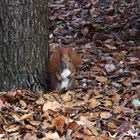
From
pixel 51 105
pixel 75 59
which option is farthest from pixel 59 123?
pixel 75 59

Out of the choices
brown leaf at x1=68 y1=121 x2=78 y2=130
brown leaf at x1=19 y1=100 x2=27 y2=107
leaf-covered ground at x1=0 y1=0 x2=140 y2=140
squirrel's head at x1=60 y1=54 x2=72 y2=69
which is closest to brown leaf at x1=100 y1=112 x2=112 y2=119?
leaf-covered ground at x1=0 y1=0 x2=140 y2=140

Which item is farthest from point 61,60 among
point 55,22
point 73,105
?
point 55,22

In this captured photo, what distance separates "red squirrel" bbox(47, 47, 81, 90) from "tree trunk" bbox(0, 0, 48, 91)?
0.12 meters

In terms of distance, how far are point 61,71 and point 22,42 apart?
0.49 metres

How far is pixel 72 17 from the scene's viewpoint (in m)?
7.68

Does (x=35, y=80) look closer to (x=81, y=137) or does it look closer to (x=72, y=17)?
(x=81, y=137)

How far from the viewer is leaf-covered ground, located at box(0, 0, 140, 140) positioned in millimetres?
3648

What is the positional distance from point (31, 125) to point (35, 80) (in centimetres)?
83

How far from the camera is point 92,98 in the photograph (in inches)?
169

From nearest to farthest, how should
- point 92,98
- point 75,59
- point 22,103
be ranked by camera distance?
1. point 22,103
2. point 92,98
3. point 75,59

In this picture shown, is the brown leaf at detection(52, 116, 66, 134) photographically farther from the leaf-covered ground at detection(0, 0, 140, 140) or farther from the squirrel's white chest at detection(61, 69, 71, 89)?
the squirrel's white chest at detection(61, 69, 71, 89)

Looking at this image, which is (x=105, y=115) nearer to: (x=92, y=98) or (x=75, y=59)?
(x=92, y=98)

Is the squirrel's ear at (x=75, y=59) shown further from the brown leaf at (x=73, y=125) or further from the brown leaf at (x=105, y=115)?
the brown leaf at (x=73, y=125)

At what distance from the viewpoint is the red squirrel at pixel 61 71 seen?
4.56 m
